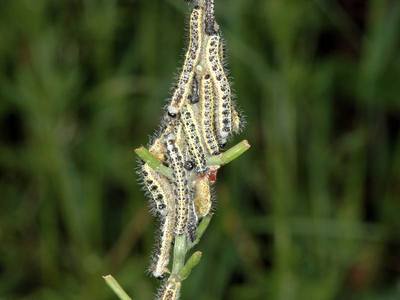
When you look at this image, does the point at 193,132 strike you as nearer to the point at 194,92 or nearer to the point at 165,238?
the point at 194,92

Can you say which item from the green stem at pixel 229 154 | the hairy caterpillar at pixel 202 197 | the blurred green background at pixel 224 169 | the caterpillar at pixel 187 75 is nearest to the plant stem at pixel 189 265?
the hairy caterpillar at pixel 202 197

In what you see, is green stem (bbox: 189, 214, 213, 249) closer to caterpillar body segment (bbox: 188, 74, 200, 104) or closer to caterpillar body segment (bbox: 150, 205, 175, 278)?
caterpillar body segment (bbox: 150, 205, 175, 278)

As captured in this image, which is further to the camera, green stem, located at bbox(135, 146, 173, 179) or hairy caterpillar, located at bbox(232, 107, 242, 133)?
hairy caterpillar, located at bbox(232, 107, 242, 133)

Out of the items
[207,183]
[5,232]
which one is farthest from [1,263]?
[207,183]

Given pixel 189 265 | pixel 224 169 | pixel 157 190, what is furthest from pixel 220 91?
pixel 224 169

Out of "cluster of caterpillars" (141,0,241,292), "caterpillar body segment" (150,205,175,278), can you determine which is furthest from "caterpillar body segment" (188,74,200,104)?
"caterpillar body segment" (150,205,175,278)

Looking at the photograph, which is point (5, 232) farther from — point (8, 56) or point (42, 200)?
point (8, 56)

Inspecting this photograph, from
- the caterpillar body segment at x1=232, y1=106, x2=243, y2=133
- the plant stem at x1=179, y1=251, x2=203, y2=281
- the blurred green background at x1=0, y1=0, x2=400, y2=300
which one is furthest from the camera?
the blurred green background at x1=0, y1=0, x2=400, y2=300
